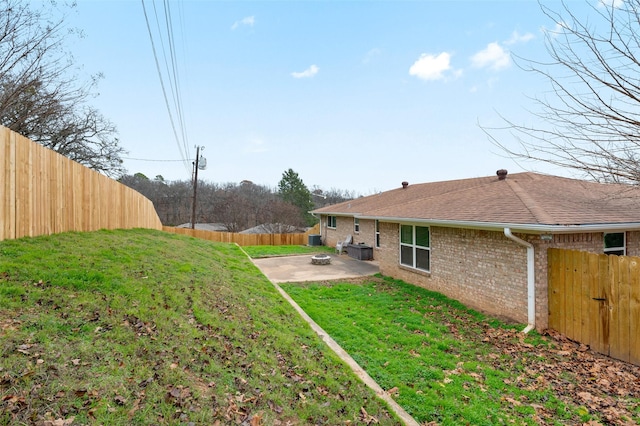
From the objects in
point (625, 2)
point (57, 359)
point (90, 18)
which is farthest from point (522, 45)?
point (90, 18)

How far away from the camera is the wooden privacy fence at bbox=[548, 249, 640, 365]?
5.37 meters

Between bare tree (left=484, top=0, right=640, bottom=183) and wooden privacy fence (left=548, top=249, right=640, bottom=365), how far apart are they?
1828 mm

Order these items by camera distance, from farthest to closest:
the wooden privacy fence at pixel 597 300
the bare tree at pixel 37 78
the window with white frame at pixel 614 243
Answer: the bare tree at pixel 37 78 → the window with white frame at pixel 614 243 → the wooden privacy fence at pixel 597 300

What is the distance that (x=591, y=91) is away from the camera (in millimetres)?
4504

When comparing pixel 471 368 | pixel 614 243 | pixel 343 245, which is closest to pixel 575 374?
pixel 471 368

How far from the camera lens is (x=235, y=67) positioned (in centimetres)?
1517

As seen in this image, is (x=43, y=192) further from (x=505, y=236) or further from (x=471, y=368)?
(x=505, y=236)

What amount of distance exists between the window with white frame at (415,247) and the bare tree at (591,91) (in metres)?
5.16

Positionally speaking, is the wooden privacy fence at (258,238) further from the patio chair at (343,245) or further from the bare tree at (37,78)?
the bare tree at (37,78)

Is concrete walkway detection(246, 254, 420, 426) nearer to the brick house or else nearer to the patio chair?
the patio chair

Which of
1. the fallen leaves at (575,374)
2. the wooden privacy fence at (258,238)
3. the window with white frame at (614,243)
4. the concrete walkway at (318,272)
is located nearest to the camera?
the fallen leaves at (575,374)

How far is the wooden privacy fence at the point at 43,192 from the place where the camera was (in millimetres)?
5098

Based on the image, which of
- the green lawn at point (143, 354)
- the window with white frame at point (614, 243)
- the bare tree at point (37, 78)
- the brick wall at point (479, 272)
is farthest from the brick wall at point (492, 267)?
the bare tree at point (37, 78)

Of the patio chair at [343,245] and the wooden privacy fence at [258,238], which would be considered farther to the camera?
the wooden privacy fence at [258,238]
